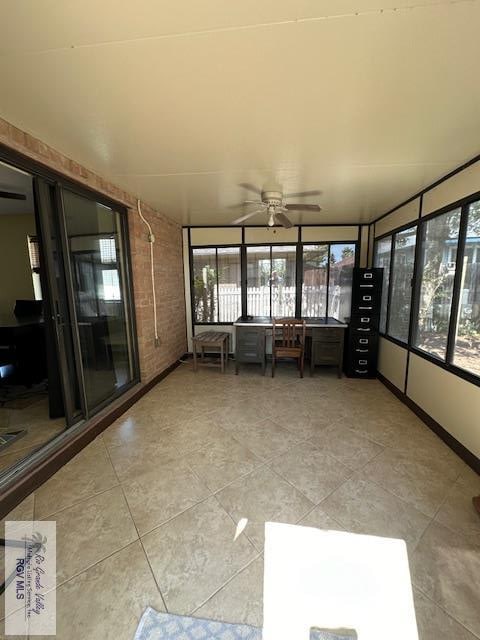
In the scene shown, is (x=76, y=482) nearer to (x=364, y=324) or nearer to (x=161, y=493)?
(x=161, y=493)

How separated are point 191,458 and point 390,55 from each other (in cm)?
279

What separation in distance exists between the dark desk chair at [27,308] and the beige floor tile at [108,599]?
3.66m

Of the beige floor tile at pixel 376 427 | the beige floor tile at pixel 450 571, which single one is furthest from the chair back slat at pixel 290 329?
the beige floor tile at pixel 450 571

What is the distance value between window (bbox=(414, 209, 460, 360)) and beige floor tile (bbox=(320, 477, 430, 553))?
1.48m

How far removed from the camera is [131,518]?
1631 millimetres

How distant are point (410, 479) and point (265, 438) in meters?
1.16

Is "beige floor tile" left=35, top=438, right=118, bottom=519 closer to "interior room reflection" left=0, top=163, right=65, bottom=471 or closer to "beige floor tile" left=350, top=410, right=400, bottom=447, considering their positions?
"interior room reflection" left=0, top=163, right=65, bottom=471

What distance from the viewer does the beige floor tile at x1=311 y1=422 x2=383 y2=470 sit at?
2.17 m

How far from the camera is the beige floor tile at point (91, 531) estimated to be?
1379 millimetres

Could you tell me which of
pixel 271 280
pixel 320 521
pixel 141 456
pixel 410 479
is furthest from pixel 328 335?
pixel 141 456

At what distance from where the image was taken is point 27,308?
12.8 ft

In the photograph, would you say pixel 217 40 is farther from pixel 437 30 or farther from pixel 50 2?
pixel 437 30

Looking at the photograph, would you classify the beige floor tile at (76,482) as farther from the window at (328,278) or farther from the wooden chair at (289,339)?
the window at (328,278)

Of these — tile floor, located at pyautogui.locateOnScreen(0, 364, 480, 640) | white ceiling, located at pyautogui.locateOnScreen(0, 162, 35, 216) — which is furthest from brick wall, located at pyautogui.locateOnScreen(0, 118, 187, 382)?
tile floor, located at pyautogui.locateOnScreen(0, 364, 480, 640)
